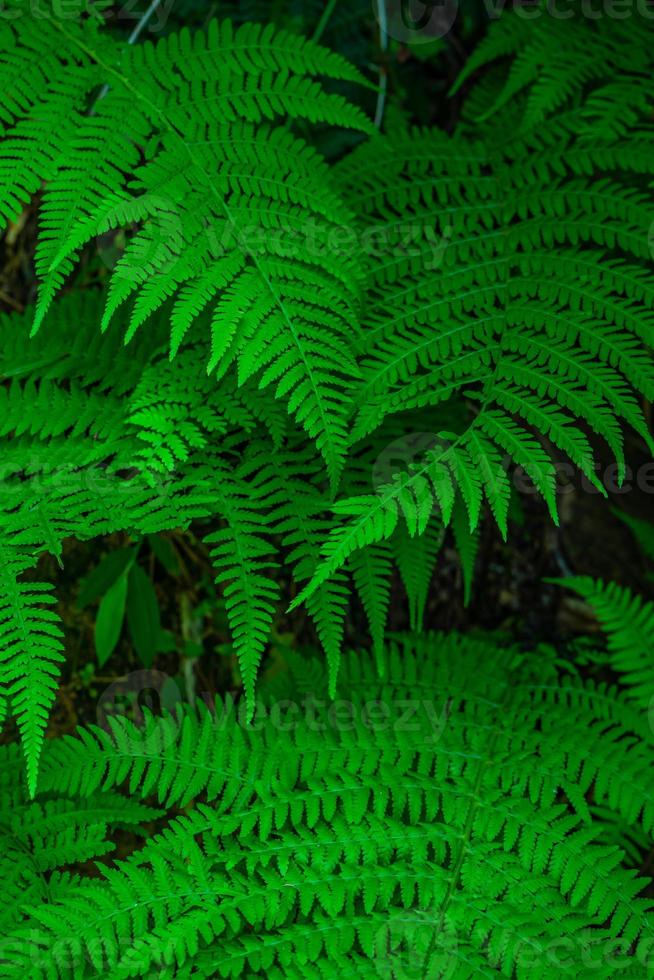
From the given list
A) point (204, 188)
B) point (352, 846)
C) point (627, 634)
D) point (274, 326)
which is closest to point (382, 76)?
point (204, 188)

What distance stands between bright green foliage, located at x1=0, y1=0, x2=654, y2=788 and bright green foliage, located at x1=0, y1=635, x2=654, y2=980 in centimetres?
30

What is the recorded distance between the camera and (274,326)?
206 cm

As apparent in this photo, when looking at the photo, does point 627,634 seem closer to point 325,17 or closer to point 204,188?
point 204,188

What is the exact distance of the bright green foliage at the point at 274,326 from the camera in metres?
2.04

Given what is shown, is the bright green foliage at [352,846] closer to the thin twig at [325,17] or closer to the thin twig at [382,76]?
the thin twig at [382,76]

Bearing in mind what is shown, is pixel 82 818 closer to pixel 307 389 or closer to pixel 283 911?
pixel 283 911

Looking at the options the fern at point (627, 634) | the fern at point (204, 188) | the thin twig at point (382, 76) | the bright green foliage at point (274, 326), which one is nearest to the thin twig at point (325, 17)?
the thin twig at point (382, 76)

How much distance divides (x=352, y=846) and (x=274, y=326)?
1.25 metres

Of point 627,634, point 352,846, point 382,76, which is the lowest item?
point 352,846

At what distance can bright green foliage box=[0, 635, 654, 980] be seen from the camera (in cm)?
182

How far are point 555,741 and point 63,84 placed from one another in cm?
224

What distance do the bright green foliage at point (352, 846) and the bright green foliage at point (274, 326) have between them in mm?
302

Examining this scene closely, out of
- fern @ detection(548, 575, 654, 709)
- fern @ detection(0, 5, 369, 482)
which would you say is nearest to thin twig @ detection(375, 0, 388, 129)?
fern @ detection(0, 5, 369, 482)

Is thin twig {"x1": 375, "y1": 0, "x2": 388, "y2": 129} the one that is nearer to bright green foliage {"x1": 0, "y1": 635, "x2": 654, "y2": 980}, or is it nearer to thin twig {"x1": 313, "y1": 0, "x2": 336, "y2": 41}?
thin twig {"x1": 313, "y1": 0, "x2": 336, "y2": 41}
